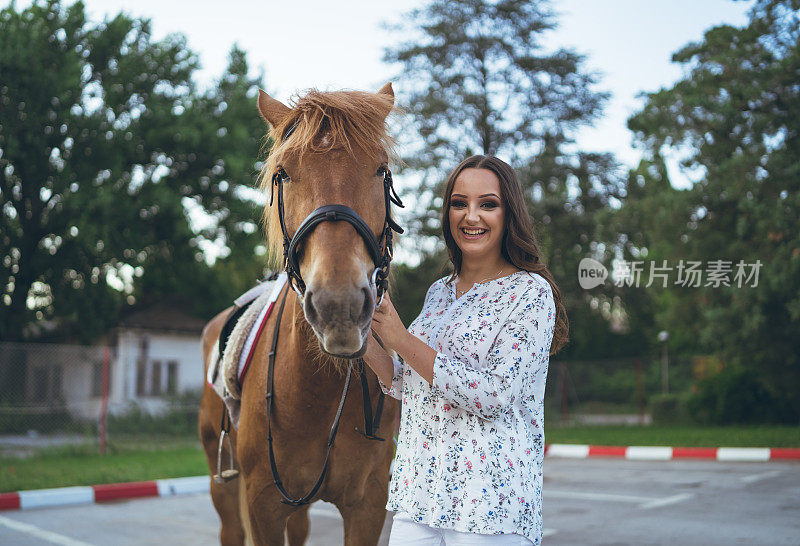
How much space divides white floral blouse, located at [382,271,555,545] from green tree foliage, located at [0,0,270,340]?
14.9 meters

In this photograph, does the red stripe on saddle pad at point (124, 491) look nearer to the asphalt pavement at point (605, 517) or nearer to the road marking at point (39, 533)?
the asphalt pavement at point (605, 517)

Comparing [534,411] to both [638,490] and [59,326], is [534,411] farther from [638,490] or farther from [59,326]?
[59,326]

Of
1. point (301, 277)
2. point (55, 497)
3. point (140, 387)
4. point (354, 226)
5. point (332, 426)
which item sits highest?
point (354, 226)

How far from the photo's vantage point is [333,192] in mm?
1802

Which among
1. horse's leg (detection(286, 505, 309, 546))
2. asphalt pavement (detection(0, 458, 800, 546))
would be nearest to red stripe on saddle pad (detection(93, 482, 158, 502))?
asphalt pavement (detection(0, 458, 800, 546))

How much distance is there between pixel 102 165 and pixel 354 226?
18.0 meters

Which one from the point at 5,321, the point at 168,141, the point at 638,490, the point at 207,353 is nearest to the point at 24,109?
the point at 168,141

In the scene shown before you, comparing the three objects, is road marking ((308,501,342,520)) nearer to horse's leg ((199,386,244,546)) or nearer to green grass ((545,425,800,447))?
horse's leg ((199,386,244,546))

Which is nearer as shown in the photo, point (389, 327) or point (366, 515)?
point (389, 327)

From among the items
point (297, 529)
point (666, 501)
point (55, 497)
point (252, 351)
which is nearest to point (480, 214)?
point (252, 351)

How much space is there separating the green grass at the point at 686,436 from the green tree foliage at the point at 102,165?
9.99 metres

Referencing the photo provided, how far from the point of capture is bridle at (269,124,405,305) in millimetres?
1724

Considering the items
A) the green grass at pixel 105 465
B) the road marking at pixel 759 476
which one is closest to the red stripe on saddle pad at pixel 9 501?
the green grass at pixel 105 465

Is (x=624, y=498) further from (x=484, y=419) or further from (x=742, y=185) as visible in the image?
(x=742, y=185)
